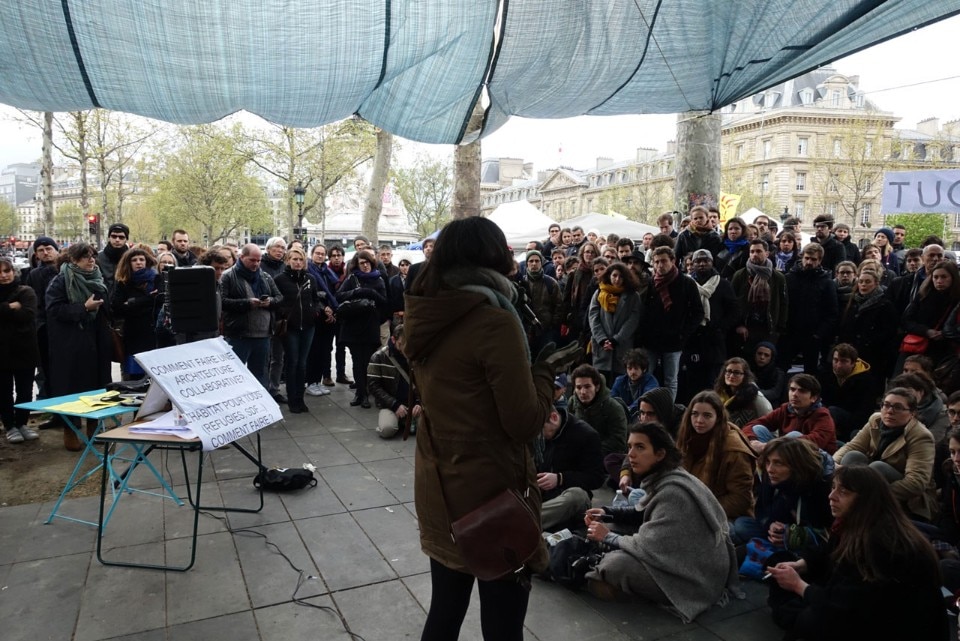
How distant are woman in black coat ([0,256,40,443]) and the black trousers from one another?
5475 millimetres

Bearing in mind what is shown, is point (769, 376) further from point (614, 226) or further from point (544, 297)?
point (614, 226)

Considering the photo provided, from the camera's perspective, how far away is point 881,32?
298cm

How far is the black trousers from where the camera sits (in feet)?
6.29

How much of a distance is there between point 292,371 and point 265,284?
1.08 meters

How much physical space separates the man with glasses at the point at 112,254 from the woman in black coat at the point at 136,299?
0.56 m

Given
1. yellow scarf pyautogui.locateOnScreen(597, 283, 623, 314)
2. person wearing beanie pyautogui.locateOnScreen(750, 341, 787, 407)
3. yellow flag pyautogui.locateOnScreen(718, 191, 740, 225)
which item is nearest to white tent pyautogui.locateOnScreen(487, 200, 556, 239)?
yellow flag pyautogui.locateOnScreen(718, 191, 740, 225)

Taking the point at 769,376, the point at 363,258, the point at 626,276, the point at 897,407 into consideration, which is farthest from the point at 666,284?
the point at 363,258

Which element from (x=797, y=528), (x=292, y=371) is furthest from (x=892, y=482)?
(x=292, y=371)

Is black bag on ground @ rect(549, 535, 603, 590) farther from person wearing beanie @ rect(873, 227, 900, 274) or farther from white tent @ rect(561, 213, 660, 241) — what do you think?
white tent @ rect(561, 213, 660, 241)

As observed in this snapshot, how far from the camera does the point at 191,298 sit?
4992 millimetres

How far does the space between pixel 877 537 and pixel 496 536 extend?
180 cm

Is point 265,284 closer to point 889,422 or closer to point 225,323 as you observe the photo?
point 225,323

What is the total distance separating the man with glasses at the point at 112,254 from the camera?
6.90 metres

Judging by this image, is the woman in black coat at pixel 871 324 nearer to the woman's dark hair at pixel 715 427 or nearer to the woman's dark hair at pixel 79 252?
the woman's dark hair at pixel 715 427
